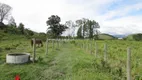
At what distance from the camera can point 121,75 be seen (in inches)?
356

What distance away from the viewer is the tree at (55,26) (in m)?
93.2

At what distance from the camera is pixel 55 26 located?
310ft

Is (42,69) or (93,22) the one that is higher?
(93,22)

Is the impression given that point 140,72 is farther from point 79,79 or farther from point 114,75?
point 79,79

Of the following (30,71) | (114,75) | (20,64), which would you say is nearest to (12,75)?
(30,71)

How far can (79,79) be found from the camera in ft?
26.6

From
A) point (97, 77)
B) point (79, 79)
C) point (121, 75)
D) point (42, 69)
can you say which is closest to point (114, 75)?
point (121, 75)

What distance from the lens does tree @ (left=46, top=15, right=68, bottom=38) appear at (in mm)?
93188

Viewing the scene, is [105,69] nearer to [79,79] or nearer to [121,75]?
[121,75]

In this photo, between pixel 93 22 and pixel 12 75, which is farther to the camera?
pixel 93 22

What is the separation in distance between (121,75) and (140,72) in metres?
0.83

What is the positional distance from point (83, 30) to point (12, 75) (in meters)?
91.3

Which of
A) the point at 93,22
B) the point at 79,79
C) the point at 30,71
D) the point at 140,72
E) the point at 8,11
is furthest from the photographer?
the point at 93,22

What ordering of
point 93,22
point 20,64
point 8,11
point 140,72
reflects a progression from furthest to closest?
point 93,22
point 8,11
point 20,64
point 140,72
